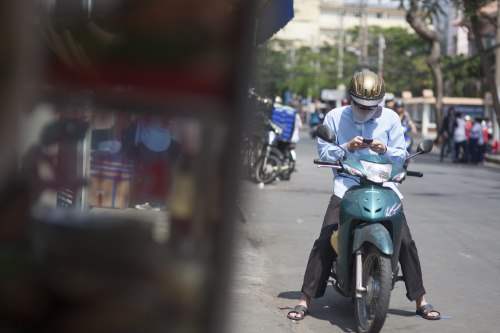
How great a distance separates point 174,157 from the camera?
119 centimetres

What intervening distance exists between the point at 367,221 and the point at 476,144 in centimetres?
2230

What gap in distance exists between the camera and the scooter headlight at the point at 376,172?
5.24 metres

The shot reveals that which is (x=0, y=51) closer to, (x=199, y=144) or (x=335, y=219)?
(x=199, y=144)

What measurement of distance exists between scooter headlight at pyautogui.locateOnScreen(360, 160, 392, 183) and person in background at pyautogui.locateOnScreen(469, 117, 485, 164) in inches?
857

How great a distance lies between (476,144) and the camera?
87.7ft

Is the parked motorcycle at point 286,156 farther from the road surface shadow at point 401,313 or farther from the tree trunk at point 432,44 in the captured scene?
the tree trunk at point 432,44

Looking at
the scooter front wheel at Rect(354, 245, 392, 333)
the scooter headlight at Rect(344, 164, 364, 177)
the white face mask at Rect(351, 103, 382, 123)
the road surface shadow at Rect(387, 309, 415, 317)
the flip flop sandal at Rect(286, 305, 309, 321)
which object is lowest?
the road surface shadow at Rect(387, 309, 415, 317)

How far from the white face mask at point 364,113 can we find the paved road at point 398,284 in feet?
2.85

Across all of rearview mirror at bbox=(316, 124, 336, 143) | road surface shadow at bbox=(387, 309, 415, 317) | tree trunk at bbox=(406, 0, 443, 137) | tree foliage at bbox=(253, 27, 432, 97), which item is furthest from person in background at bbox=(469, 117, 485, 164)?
tree foliage at bbox=(253, 27, 432, 97)

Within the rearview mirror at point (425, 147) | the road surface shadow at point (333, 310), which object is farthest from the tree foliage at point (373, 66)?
the rearview mirror at point (425, 147)

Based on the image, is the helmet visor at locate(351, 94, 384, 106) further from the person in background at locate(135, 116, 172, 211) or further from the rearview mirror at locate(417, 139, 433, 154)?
the person in background at locate(135, 116, 172, 211)

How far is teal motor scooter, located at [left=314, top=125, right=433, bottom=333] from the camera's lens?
16.6 ft

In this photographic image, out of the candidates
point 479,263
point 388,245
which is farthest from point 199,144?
point 479,263

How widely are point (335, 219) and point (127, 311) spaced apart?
4551 millimetres
